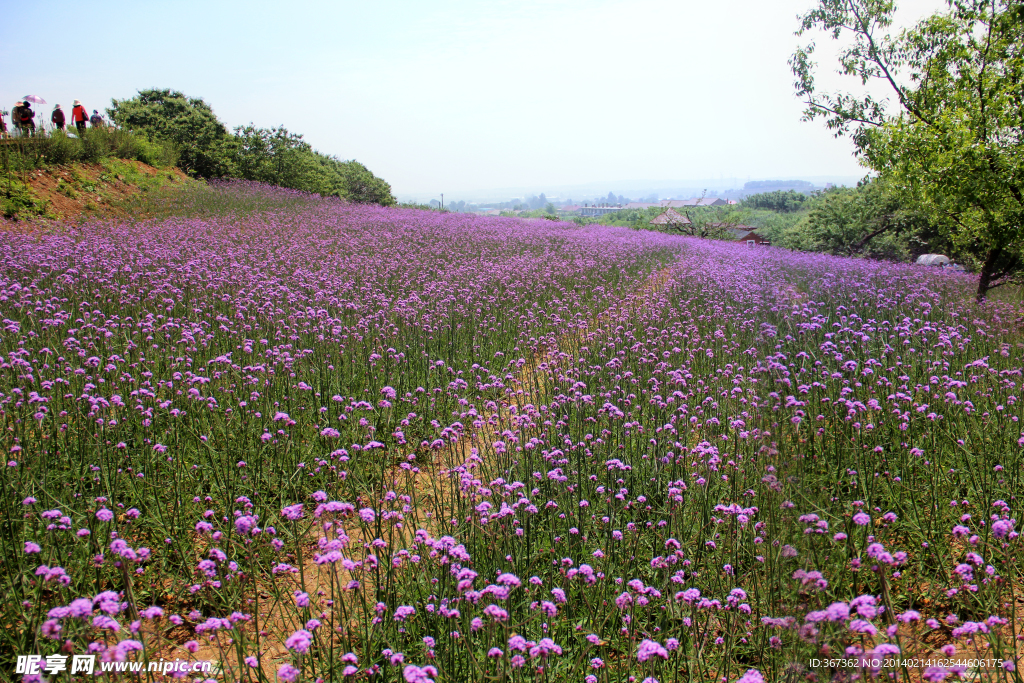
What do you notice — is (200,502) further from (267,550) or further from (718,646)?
(718,646)

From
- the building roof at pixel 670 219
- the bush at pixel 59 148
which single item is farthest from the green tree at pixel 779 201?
the bush at pixel 59 148

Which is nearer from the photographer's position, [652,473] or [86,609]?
[86,609]

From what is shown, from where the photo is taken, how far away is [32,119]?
59.4 feet

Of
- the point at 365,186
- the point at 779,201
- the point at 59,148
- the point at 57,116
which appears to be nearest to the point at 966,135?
the point at 779,201

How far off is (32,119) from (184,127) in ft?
27.1

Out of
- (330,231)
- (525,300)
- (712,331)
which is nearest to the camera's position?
(712,331)

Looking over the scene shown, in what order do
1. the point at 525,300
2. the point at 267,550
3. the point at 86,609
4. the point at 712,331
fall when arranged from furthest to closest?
the point at 525,300, the point at 712,331, the point at 267,550, the point at 86,609

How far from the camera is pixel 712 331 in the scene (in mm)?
7809

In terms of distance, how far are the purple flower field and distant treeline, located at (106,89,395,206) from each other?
18671 millimetres

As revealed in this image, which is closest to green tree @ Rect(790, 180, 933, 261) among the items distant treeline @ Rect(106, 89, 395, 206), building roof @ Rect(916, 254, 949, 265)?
building roof @ Rect(916, 254, 949, 265)

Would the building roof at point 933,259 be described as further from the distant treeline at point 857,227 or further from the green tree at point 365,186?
the green tree at point 365,186

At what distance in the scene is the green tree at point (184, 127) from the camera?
2514 centimetres

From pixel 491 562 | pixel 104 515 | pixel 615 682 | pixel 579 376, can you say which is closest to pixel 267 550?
pixel 104 515

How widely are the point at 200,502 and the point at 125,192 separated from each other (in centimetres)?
1791
